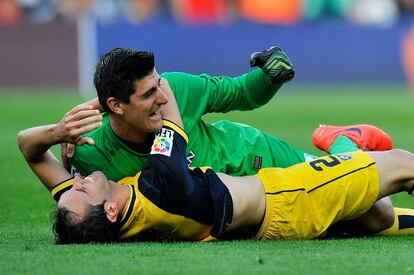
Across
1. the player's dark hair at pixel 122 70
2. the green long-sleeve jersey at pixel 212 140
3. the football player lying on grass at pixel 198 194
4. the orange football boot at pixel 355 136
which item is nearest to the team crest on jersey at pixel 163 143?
the football player lying on grass at pixel 198 194

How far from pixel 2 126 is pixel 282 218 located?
1144 cm

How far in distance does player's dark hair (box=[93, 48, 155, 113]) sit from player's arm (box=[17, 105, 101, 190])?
23 cm

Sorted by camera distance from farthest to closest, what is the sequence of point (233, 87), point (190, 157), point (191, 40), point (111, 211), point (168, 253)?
point (191, 40) → point (233, 87) → point (190, 157) → point (111, 211) → point (168, 253)

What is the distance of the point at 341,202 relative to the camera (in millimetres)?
6422

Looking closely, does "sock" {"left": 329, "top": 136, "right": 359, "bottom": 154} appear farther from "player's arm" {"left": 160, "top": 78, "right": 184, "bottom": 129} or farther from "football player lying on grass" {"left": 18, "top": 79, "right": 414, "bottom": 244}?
"player's arm" {"left": 160, "top": 78, "right": 184, "bottom": 129}

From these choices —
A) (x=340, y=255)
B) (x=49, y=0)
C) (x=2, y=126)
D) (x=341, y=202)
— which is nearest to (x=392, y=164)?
(x=341, y=202)

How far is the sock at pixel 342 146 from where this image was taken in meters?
7.13

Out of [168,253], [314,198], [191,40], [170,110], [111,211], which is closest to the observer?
[168,253]

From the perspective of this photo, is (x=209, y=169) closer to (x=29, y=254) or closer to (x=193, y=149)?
(x=193, y=149)

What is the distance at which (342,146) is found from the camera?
721 centimetres

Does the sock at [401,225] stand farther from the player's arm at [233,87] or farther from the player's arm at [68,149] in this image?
the player's arm at [68,149]

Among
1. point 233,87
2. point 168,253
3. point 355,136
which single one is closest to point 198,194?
point 168,253

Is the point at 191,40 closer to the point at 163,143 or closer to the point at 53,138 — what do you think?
the point at 53,138

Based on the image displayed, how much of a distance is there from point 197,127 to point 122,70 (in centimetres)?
85
